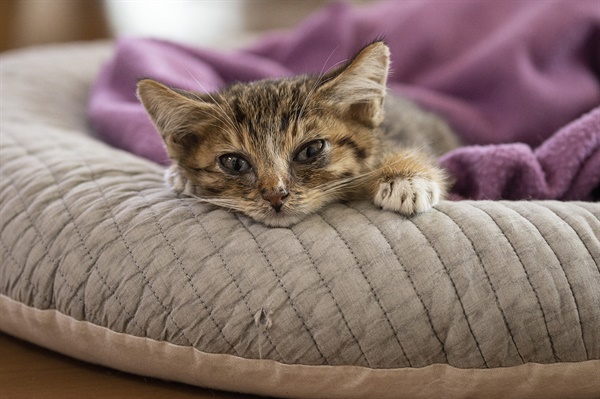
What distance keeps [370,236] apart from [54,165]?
2.69 ft

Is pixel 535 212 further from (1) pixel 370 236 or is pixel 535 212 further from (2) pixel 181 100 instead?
(2) pixel 181 100

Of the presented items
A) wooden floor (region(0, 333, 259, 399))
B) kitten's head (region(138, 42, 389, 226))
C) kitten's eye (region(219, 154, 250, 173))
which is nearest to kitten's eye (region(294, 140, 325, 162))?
kitten's head (region(138, 42, 389, 226))

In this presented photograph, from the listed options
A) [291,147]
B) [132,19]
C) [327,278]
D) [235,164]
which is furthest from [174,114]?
[132,19]

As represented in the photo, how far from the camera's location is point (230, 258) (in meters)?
1.22

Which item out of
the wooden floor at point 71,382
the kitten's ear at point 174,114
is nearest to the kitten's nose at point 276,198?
the kitten's ear at point 174,114

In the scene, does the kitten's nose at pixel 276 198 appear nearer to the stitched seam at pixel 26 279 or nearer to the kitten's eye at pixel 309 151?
the kitten's eye at pixel 309 151

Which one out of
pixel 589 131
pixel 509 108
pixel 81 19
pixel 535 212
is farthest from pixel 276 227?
pixel 81 19

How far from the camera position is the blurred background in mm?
3955

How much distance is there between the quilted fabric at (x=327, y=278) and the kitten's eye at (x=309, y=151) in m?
0.14

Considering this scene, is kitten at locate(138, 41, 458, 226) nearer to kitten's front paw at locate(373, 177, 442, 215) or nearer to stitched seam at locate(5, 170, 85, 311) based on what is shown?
kitten's front paw at locate(373, 177, 442, 215)

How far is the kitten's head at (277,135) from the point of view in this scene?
137 cm

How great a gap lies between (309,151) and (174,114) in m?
0.33

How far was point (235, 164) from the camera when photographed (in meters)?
1.44

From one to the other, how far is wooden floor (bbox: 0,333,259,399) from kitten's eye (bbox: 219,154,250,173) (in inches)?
19.2
